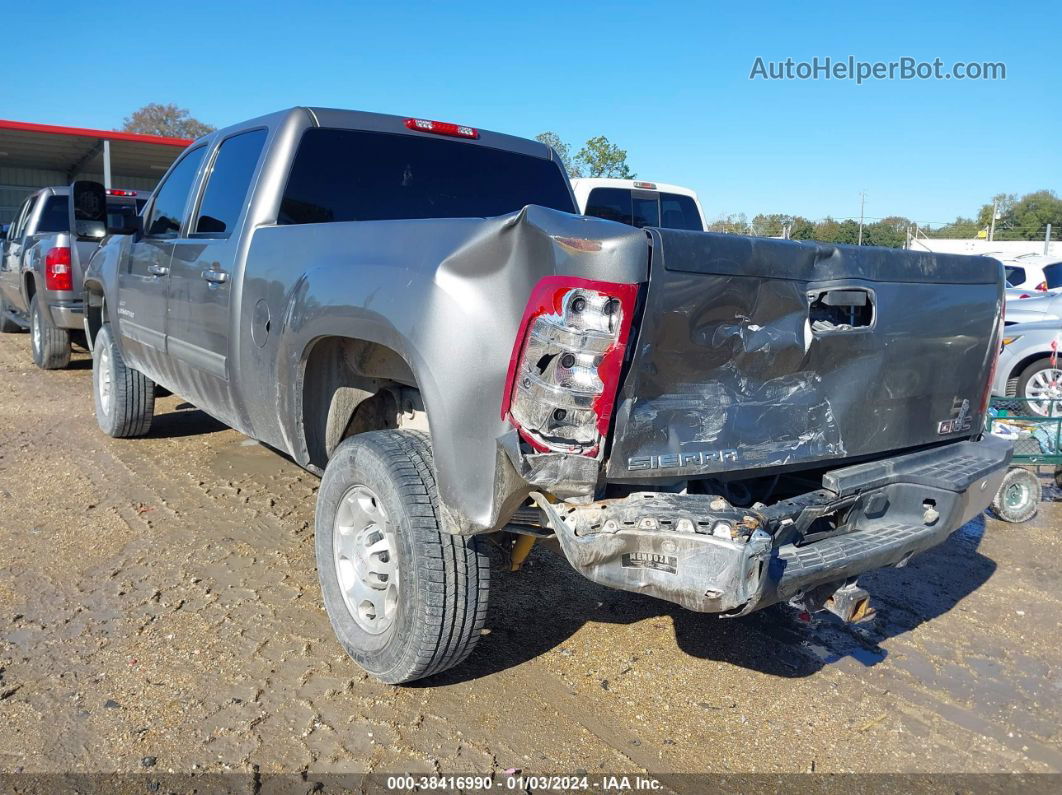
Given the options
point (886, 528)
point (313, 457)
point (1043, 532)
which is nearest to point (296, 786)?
point (313, 457)

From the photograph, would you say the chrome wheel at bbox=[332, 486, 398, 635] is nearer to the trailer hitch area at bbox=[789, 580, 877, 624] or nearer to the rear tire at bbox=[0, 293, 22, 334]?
the trailer hitch area at bbox=[789, 580, 877, 624]

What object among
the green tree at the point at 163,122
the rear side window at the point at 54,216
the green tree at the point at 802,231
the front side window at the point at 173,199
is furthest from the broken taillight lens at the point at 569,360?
the green tree at the point at 163,122

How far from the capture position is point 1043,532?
5.26 meters

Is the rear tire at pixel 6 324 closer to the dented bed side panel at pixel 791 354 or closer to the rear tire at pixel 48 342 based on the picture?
the rear tire at pixel 48 342

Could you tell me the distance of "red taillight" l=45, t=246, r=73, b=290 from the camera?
27.6 feet

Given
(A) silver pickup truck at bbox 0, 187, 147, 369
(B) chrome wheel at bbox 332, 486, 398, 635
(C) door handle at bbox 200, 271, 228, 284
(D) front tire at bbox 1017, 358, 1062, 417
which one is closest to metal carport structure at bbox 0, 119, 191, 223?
(A) silver pickup truck at bbox 0, 187, 147, 369

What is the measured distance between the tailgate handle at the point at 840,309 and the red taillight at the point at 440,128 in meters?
2.39

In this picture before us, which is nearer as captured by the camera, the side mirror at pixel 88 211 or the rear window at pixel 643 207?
the side mirror at pixel 88 211

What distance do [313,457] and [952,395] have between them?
8.35ft

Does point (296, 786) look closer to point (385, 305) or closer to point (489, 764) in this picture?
point (489, 764)

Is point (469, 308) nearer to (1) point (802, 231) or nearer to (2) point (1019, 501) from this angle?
(2) point (1019, 501)

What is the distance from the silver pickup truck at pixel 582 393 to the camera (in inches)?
91.5

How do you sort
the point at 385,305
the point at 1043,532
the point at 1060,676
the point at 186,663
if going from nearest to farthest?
the point at 385,305, the point at 186,663, the point at 1060,676, the point at 1043,532

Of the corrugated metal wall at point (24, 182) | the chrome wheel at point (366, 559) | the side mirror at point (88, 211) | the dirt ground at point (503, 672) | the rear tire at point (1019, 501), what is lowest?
the dirt ground at point (503, 672)
